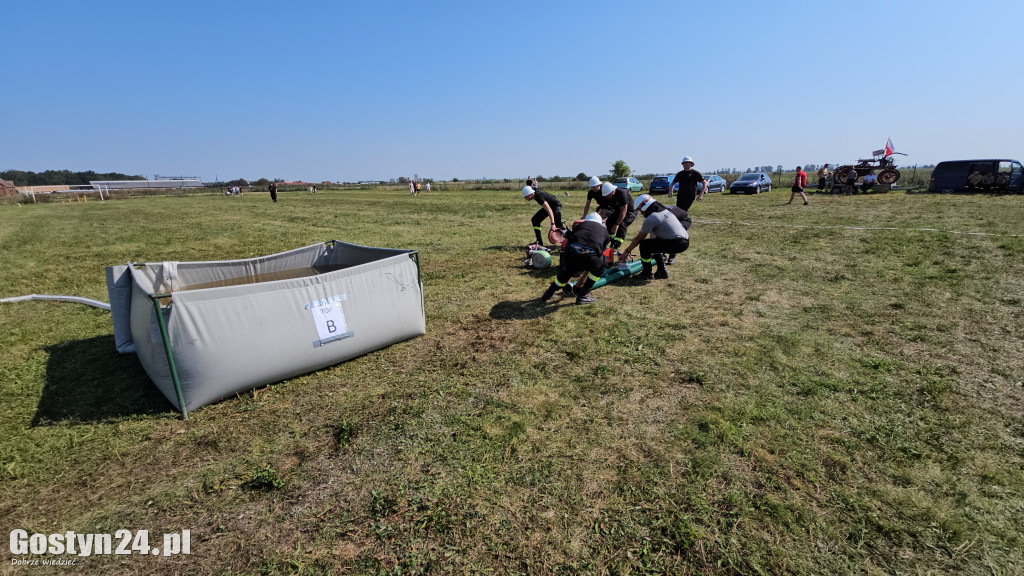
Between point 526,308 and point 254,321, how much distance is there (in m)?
3.44

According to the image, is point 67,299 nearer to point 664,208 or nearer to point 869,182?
point 664,208

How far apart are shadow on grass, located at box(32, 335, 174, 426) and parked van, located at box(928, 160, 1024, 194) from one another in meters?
30.4

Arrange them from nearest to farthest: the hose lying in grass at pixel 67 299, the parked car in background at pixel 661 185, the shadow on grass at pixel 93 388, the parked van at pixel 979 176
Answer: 1. the shadow on grass at pixel 93 388
2. the hose lying in grass at pixel 67 299
3. the parked van at pixel 979 176
4. the parked car in background at pixel 661 185

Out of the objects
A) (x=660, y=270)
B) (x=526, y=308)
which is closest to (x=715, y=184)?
(x=660, y=270)

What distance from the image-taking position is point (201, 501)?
2654 mm

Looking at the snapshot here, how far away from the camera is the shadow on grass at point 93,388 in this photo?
143 inches

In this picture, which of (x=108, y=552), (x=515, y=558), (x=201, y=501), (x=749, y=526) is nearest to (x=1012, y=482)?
(x=749, y=526)

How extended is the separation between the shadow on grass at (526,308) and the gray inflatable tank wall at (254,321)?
50.7 inches

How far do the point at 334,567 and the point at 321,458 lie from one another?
0.96 m

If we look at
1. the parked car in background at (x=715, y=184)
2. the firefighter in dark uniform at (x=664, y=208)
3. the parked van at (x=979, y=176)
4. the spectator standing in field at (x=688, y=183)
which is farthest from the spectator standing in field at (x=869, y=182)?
the firefighter in dark uniform at (x=664, y=208)

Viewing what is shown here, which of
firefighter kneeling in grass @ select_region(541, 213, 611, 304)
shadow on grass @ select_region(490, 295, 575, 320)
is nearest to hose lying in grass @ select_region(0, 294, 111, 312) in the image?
shadow on grass @ select_region(490, 295, 575, 320)

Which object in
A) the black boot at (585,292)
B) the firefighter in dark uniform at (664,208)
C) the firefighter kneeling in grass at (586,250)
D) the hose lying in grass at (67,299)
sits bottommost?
the hose lying in grass at (67,299)

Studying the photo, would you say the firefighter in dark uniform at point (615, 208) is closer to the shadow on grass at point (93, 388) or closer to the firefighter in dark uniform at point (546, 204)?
the firefighter in dark uniform at point (546, 204)

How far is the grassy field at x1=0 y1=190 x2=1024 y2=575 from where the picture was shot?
228cm
